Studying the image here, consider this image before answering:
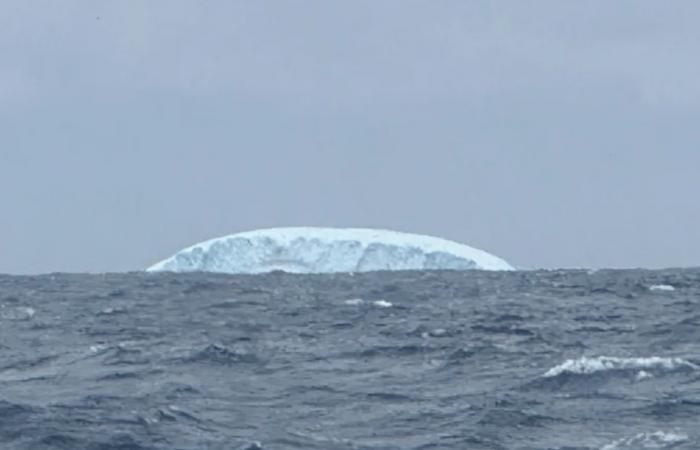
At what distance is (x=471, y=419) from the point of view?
37.4 feet

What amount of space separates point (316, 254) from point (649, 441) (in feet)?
229

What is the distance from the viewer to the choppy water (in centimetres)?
1073

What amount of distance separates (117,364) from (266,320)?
7965mm

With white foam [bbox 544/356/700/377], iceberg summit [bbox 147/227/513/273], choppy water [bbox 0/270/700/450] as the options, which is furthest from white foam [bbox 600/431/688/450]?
iceberg summit [bbox 147/227/513/273]

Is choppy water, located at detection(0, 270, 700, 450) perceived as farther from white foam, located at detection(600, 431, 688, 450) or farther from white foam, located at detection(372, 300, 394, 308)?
white foam, located at detection(372, 300, 394, 308)

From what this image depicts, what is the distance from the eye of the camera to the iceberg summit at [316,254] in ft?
255

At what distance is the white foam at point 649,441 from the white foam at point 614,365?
3.28 meters

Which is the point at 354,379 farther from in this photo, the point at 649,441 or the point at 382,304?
the point at 382,304

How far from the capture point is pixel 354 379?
14.2 meters

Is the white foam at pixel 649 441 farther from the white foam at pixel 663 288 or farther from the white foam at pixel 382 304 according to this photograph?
the white foam at pixel 663 288

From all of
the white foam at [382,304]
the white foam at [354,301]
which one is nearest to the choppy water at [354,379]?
the white foam at [382,304]

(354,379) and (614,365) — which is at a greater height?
(614,365)

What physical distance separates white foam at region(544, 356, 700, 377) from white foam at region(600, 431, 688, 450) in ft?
10.7

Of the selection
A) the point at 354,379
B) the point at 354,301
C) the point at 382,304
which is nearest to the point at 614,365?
the point at 354,379
